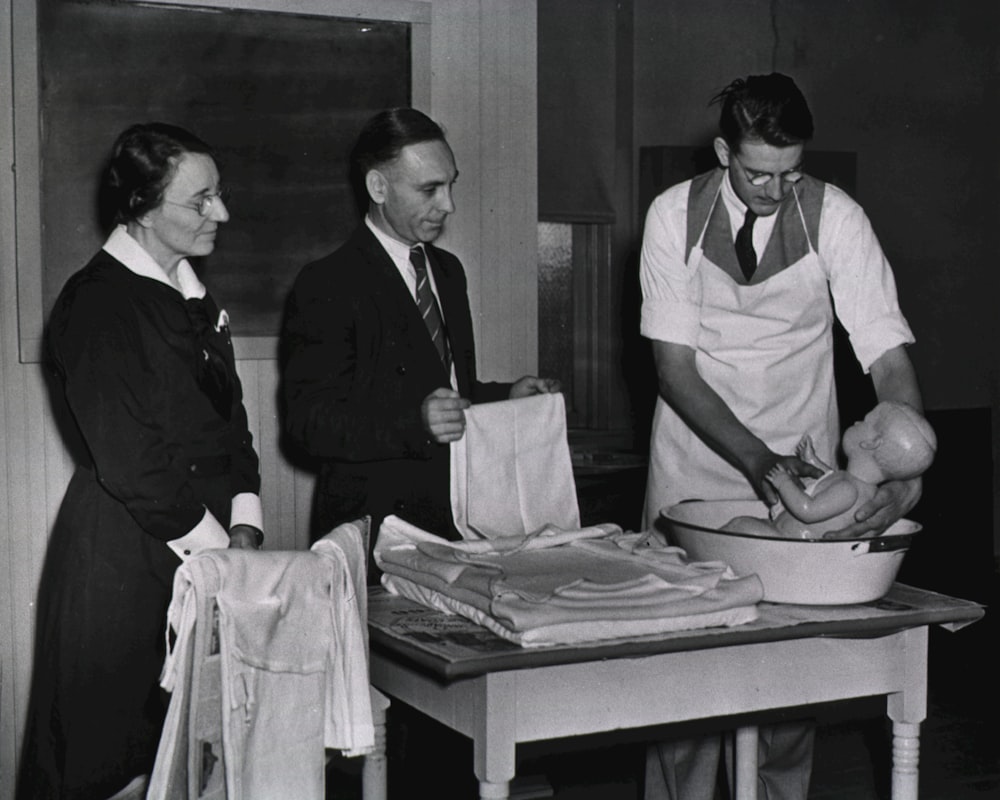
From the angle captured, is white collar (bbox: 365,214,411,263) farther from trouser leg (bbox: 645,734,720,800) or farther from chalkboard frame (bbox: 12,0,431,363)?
trouser leg (bbox: 645,734,720,800)

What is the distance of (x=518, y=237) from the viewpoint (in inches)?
152

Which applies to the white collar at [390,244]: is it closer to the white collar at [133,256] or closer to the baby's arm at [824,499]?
the white collar at [133,256]

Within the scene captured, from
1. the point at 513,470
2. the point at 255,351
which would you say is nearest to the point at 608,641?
the point at 513,470

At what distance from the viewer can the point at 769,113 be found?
2627mm

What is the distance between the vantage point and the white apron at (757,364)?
2936 mm

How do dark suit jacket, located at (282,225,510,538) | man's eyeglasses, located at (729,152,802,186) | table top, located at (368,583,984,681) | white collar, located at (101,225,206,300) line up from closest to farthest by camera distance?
table top, located at (368,583,984,681) → white collar, located at (101,225,206,300) → man's eyeglasses, located at (729,152,802,186) → dark suit jacket, located at (282,225,510,538)

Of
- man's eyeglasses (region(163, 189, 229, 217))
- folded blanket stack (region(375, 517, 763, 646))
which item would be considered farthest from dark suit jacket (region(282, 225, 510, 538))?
folded blanket stack (region(375, 517, 763, 646))

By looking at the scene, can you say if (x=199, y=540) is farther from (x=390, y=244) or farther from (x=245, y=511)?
(x=390, y=244)

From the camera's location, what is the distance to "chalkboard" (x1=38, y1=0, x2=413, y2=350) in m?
3.29

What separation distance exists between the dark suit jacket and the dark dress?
29cm

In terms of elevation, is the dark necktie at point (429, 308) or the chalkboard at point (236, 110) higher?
the chalkboard at point (236, 110)

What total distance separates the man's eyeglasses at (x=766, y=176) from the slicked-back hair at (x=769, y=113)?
0.07 meters

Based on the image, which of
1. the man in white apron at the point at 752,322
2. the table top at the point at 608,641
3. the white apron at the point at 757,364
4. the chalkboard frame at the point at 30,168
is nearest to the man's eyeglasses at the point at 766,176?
the man in white apron at the point at 752,322

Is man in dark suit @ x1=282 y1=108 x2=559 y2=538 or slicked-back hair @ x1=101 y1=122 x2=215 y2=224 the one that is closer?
slicked-back hair @ x1=101 y1=122 x2=215 y2=224
